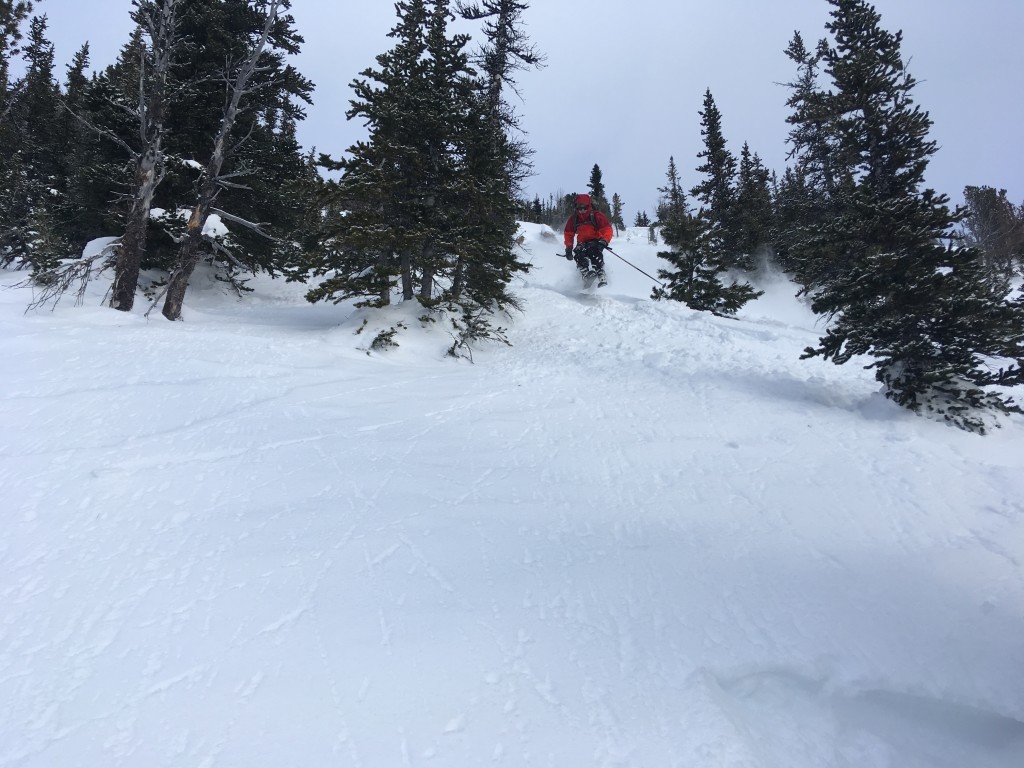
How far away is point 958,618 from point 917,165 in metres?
8.02

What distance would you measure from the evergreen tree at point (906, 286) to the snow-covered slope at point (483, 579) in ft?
2.46

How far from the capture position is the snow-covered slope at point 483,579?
2367mm

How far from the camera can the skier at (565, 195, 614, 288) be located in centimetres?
1617

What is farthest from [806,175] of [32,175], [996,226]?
[32,175]

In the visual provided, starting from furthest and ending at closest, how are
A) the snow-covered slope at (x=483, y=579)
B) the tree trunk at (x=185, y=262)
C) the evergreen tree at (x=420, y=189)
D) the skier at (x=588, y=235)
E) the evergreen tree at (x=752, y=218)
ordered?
the evergreen tree at (x=752, y=218) → the skier at (x=588, y=235) → the tree trunk at (x=185, y=262) → the evergreen tree at (x=420, y=189) → the snow-covered slope at (x=483, y=579)

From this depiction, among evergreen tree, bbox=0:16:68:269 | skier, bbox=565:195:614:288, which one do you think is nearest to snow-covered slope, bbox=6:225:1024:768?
skier, bbox=565:195:614:288

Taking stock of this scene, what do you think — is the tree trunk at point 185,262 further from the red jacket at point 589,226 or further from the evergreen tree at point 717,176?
the evergreen tree at point 717,176

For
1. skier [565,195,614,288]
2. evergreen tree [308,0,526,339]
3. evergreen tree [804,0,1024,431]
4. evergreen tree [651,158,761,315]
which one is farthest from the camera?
evergreen tree [651,158,761,315]

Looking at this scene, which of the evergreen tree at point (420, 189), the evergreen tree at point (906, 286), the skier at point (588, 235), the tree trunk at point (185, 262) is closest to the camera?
the evergreen tree at point (906, 286)

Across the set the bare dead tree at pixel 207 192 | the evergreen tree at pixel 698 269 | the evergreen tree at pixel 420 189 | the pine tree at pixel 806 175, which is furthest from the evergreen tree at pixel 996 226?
the bare dead tree at pixel 207 192

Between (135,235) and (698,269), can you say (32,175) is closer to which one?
(135,235)

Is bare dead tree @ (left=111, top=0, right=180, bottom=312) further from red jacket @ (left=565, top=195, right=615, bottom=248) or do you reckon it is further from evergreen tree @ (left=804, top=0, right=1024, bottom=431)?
evergreen tree @ (left=804, top=0, right=1024, bottom=431)

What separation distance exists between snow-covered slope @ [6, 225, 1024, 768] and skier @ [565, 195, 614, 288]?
34.3ft

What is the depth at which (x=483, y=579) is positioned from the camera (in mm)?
3457
